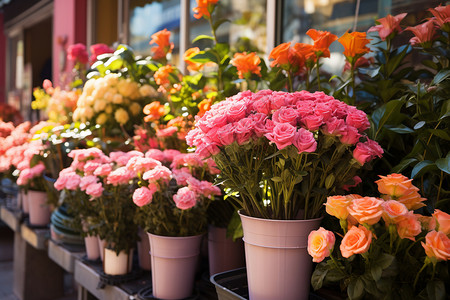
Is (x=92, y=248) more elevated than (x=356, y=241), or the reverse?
(x=356, y=241)

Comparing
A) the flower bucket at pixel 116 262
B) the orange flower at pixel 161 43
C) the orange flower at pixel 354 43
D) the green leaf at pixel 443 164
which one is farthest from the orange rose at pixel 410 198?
the orange flower at pixel 161 43

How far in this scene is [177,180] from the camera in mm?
1213

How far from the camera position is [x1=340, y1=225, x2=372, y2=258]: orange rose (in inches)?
29.3

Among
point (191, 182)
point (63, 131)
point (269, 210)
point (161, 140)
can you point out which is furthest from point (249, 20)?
point (269, 210)

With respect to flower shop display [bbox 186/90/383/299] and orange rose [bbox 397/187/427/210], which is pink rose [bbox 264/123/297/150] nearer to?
flower shop display [bbox 186/90/383/299]

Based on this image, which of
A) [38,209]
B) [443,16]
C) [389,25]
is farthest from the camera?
[38,209]

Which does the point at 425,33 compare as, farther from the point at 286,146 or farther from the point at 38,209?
the point at 38,209

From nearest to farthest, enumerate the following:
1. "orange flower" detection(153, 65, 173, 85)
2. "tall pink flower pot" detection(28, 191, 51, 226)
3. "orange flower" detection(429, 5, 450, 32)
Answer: "orange flower" detection(429, 5, 450, 32)
"orange flower" detection(153, 65, 173, 85)
"tall pink flower pot" detection(28, 191, 51, 226)

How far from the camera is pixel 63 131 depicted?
199 centimetres

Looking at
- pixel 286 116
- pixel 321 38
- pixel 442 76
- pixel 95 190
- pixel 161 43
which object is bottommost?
pixel 95 190

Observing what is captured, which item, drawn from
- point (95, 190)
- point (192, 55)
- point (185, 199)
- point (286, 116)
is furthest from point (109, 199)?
point (286, 116)

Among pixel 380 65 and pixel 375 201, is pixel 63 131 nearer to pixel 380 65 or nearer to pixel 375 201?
pixel 380 65

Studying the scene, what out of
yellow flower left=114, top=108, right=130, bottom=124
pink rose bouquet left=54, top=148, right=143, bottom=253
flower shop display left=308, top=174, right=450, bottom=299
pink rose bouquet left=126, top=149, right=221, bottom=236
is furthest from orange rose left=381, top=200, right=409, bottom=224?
yellow flower left=114, top=108, right=130, bottom=124

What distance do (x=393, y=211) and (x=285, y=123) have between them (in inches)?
9.9
